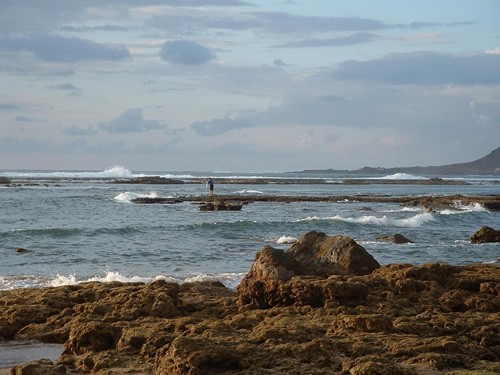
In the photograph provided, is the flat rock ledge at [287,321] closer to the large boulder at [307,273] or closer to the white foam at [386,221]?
the large boulder at [307,273]

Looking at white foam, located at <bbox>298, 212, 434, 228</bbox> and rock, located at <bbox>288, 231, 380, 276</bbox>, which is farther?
white foam, located at <bbox>298, 212, 434, 228</bbox>

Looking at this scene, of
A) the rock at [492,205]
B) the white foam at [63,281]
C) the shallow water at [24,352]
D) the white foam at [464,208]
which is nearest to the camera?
the shallow water at [24,352]

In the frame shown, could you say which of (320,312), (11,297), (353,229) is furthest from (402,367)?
(353,229)

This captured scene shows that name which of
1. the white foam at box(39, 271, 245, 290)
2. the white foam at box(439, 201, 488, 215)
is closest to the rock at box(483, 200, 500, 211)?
the white foam at box(439, 201, 488, 215)

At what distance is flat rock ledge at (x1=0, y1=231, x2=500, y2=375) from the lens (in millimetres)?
8836

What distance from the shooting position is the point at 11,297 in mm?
14547

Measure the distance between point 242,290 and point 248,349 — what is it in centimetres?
434

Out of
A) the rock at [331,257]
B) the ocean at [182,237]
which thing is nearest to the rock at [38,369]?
the rock at [331,257]

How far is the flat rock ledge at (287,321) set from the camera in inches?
348

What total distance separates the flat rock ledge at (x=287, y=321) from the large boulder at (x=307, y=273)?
22mm

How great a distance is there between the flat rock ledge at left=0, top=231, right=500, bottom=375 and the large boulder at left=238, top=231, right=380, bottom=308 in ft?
0.07

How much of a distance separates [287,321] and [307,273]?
3604mm

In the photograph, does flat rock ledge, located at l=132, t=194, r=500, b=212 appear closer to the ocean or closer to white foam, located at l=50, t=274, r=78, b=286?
the ocean

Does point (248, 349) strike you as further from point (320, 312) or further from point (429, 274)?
point (429, 274)
